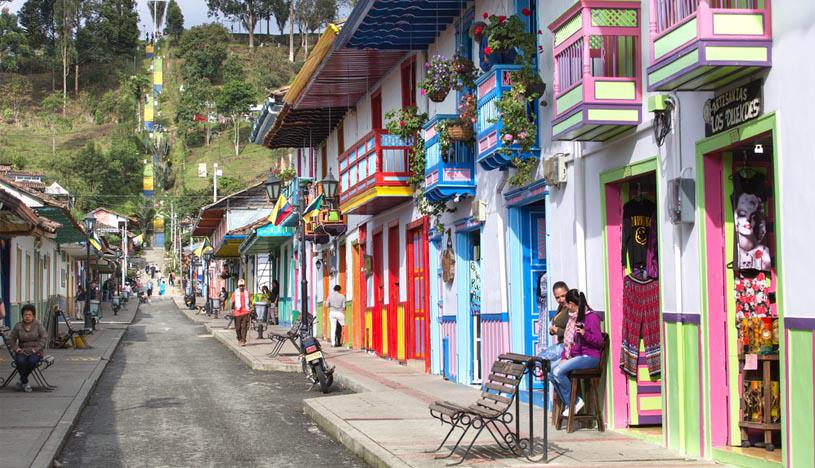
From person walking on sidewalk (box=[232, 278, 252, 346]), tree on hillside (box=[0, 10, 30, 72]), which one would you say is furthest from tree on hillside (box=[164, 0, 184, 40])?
person walking on sidewalk (box=[232, 278, 252, 346])

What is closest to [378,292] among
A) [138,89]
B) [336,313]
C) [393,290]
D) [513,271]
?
[393,290]

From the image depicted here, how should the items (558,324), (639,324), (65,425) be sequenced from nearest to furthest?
(639,324)
(558,324)
(65,425)

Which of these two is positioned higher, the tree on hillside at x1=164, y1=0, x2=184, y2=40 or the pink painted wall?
the tree on hillside at x1=164, y1=0, x2=184, y2=40

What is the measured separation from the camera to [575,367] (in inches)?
456

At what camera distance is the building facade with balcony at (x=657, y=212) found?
8.40 meters

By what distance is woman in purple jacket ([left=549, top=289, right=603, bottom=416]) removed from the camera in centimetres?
1141

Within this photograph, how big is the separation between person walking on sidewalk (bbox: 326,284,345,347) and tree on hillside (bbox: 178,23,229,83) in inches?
5458

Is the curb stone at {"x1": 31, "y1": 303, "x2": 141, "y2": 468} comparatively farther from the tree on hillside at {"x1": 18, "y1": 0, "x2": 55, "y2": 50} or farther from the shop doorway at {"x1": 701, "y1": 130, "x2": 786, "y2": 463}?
the tree on hillside at {"x1": 18, "y1": 0, "x2": 55, "y2": 50}

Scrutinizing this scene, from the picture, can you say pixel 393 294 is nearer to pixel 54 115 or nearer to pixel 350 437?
pixel 350 437

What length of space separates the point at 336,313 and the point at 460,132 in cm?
1214

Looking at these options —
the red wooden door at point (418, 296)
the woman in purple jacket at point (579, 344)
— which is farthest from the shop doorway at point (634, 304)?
the red wooden door at point (418, 296)

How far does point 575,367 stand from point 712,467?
2533 mm

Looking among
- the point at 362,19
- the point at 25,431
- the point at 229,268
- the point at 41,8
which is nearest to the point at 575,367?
the point at 25,431

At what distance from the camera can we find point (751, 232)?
30.2 ft
